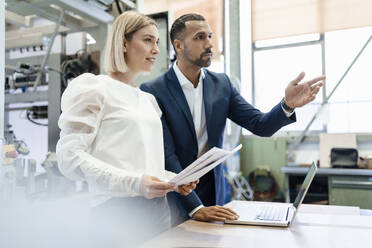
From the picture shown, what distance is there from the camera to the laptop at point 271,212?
3.48 ft

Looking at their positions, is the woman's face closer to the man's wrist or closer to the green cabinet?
the man's wrist

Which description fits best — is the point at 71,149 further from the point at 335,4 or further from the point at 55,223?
the point at 335,4

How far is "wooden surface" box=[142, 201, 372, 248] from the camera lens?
0.86 meters

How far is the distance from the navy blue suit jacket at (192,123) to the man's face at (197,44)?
9 cm

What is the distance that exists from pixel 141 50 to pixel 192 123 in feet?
1.33

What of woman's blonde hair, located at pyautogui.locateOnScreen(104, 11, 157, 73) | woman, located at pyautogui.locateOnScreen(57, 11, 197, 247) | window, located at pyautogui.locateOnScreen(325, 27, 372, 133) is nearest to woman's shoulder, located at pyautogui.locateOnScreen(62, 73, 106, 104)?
woman, located at pyautogui.locateOnScreen(57, 11, 197, 247)

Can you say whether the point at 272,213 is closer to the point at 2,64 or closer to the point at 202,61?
the point at 202,61

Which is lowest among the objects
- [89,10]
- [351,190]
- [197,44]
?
[351,190]

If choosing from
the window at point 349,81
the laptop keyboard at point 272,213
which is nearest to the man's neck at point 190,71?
the laptop keyboard at point 272,213

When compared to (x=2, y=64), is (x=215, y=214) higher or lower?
lower

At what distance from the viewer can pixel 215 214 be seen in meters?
1.11

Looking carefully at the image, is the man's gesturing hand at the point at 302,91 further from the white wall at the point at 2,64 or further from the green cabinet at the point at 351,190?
the green cabinet at the point at 351,190

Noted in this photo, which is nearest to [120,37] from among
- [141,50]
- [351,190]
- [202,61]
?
[141,50]

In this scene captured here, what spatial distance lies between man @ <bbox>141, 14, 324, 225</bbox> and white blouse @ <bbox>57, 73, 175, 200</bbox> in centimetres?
31
